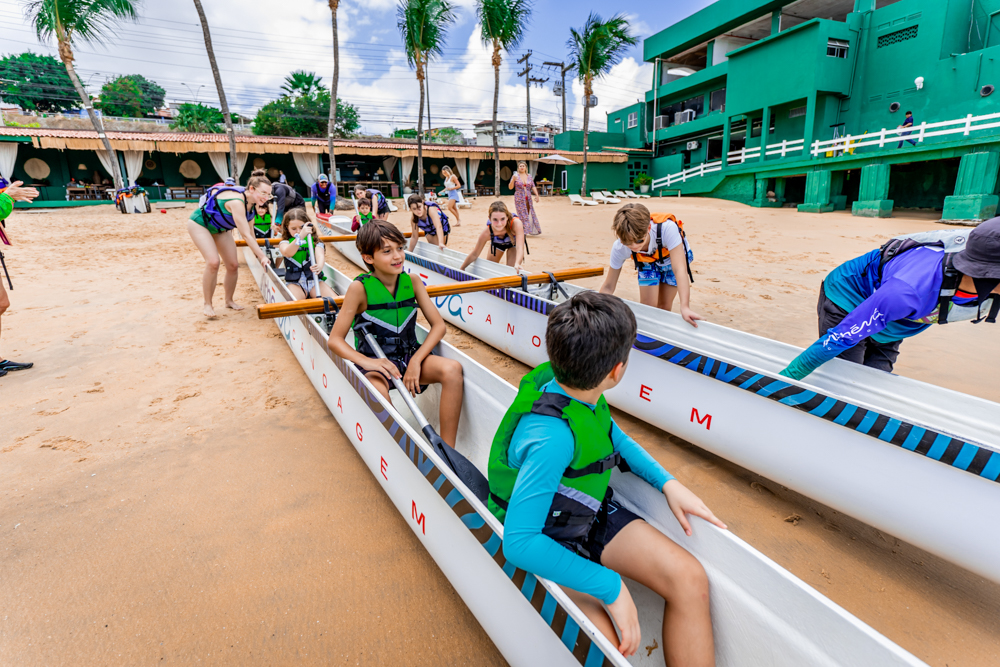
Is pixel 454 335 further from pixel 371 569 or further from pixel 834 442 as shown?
pixel 834 442

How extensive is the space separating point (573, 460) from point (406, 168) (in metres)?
21.9

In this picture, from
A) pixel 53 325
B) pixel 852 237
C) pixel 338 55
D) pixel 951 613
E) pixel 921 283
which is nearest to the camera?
pixel 951 613

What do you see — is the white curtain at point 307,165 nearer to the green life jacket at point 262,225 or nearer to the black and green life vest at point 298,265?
the green life jacket at point 262,225

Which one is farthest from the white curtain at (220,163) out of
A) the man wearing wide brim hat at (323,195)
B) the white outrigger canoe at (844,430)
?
the white outrigger canoe at (844,430)

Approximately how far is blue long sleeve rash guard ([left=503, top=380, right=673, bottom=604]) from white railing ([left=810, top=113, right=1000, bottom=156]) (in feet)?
49.9

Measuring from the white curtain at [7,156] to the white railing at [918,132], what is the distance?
1039 inches

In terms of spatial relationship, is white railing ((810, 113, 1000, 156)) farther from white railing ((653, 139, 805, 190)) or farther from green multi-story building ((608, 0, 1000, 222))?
white railing ((653, 139, 805, 190))

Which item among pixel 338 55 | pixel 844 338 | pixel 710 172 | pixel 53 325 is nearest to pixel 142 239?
pixel 53 325

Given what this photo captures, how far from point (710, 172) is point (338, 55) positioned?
14055mm

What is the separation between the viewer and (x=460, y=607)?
177 cm

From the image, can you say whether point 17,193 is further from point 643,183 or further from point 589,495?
point 643,183

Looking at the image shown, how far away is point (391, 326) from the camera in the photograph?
2.68 m

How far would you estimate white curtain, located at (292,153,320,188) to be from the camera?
1944 cm

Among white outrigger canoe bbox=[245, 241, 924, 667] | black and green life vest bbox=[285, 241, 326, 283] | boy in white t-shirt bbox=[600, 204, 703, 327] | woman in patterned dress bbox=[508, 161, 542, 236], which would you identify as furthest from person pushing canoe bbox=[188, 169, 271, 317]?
woman in patterned dress bbox=[508, 161, 542, 236]
